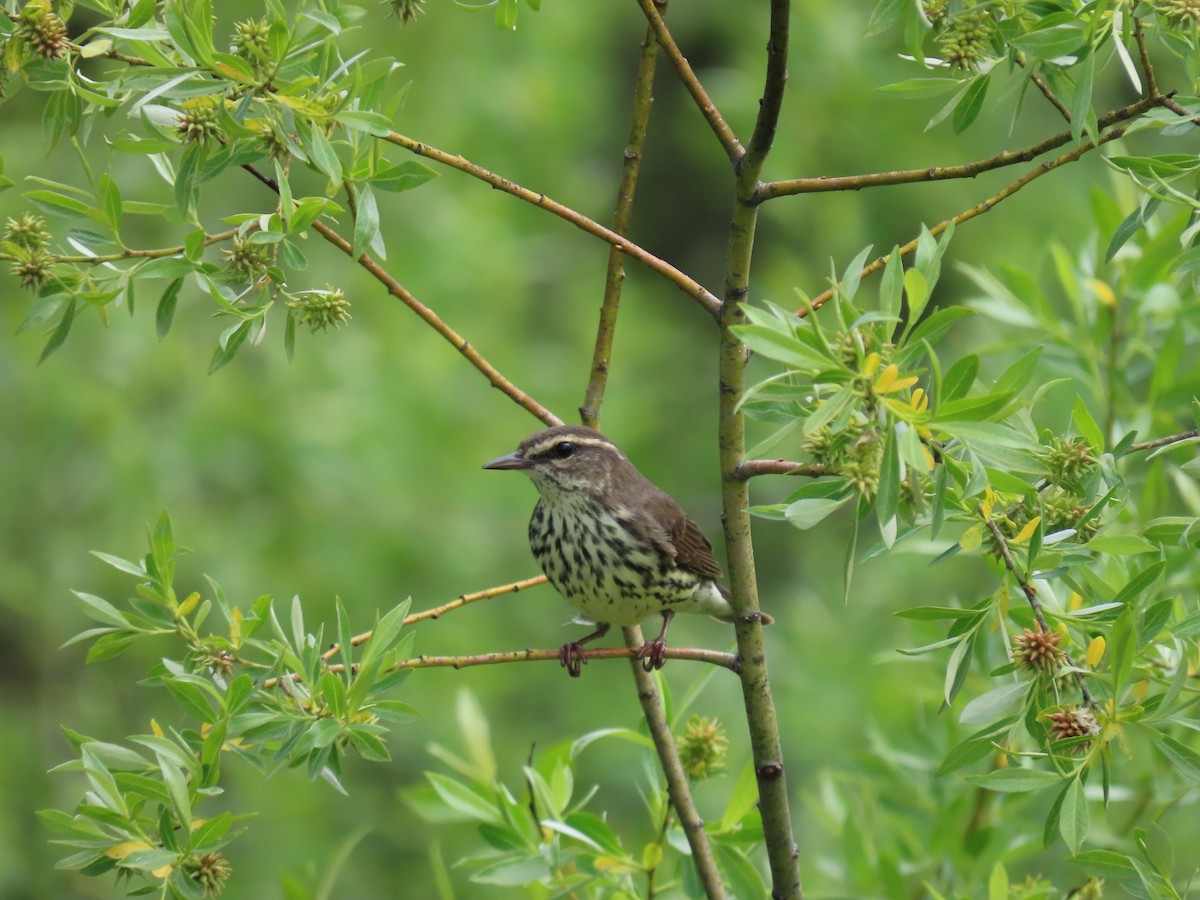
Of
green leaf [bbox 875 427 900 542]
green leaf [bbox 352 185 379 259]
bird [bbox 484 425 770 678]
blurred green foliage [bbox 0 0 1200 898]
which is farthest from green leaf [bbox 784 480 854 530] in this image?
blurred green foliage [bbox 0 0 1200 898]

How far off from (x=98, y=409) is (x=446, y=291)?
2.21 metres

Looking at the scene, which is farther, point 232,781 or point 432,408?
point 432,408

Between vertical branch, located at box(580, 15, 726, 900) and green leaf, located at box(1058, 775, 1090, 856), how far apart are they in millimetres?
932

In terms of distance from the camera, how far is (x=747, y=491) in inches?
103

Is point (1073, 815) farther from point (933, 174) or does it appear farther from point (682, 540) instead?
point (682, 540)

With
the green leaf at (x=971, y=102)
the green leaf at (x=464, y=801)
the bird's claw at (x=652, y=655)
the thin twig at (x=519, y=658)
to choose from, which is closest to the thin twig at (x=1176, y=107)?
the green leaf at (x=971, y=102)

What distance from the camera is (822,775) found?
3.75 m

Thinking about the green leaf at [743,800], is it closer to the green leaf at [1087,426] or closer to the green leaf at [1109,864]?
the green leaf at [1109,864]

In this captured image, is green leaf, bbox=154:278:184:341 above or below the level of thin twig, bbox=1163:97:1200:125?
below

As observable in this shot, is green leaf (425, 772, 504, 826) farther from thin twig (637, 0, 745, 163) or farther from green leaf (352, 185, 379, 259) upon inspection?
thin twig (637, 0, 745, 163)

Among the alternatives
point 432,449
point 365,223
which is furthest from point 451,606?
point 432,449

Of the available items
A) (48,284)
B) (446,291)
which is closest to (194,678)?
(48,284)

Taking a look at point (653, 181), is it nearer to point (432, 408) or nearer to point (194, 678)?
point (432, 408)

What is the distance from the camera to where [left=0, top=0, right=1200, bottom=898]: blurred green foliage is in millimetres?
6734
